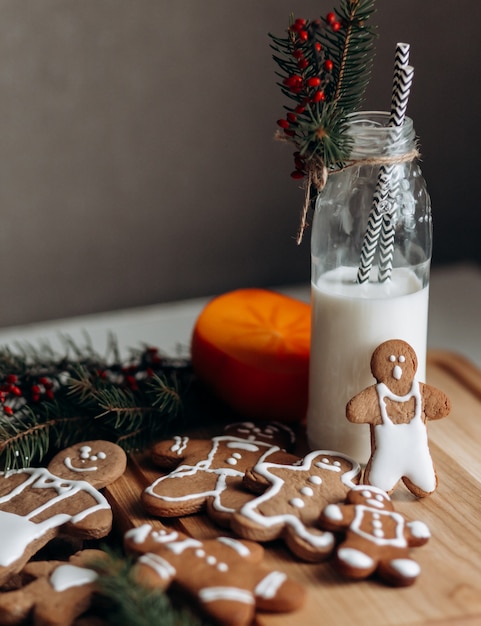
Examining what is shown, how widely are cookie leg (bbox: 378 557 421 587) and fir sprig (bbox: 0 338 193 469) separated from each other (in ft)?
1.23

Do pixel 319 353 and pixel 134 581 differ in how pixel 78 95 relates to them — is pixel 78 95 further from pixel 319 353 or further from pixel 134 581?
pixel 134 581

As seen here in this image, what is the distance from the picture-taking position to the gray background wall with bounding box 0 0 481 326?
145 centimetres

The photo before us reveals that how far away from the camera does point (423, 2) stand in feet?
5.02

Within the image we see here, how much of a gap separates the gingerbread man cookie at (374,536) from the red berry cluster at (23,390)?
41 cm

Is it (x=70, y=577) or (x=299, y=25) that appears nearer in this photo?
(x=70, y=577)

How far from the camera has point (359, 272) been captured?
3.09 feet

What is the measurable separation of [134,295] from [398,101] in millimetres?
861

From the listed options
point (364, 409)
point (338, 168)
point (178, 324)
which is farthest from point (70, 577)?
point (178, 324)

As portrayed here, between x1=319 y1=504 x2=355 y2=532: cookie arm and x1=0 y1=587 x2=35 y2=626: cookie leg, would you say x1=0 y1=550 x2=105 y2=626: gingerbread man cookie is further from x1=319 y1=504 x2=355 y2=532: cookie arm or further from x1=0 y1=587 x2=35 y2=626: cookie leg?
x1=319 y1=504 x2=355 y2=532: cookie arm

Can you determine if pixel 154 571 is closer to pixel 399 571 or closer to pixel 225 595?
pixel 225 595

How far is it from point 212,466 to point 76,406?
21cm

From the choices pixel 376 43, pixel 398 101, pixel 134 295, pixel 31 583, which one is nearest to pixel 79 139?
pixel 134 295

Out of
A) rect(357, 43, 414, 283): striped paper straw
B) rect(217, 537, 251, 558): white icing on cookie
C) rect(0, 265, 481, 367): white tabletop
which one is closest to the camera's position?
rect(217, 537, 251, 558): white icing on cookie

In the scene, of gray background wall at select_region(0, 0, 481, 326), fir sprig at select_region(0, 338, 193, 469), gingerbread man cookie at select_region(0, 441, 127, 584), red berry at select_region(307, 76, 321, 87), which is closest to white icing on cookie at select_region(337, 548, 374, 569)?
gingerbread man cookie at select_region(0, 441, 127, 584)
